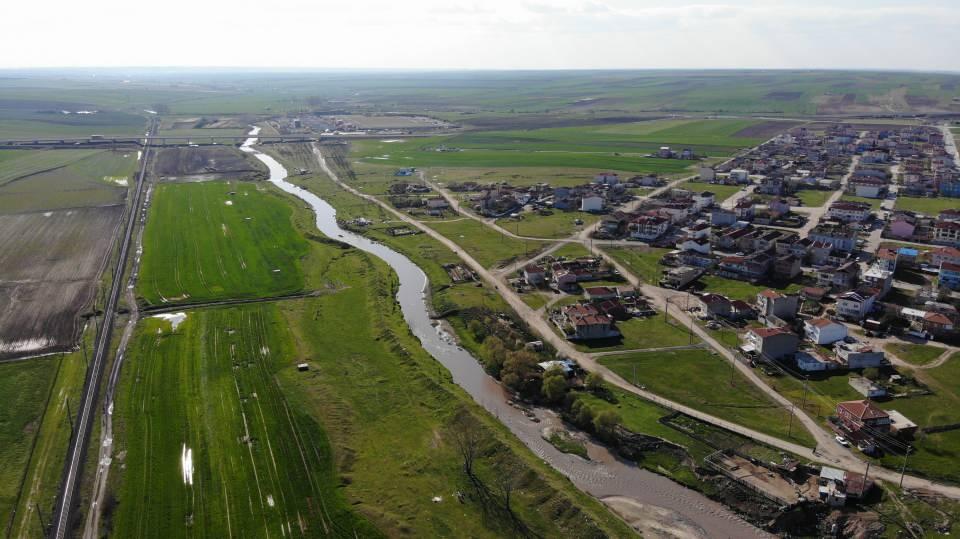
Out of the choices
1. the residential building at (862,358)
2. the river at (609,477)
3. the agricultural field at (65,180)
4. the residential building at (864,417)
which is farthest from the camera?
the agricultural field at (65,180)

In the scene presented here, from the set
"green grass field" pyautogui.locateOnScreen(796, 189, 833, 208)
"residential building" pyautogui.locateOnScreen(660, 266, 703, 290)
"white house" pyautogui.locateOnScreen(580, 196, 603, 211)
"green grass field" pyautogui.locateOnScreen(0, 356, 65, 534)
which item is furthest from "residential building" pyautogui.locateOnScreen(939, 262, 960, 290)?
"green grass field" pyautogui.locateOnScreen(0, 356, 65, 534)

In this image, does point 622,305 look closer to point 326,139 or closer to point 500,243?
point 500,243

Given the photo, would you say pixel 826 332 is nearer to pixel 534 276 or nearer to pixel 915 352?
pixel 915 352

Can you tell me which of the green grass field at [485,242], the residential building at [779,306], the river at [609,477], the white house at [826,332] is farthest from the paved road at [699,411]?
the white house at [826,332]

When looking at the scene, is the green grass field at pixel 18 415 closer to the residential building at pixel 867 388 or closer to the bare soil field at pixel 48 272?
the bare soil field at pixel 48 272

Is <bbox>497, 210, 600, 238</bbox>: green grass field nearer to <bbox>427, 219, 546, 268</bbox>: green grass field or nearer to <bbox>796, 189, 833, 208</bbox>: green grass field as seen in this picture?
<bbox>427, 219, 546, 268</bbox>: green grass field
